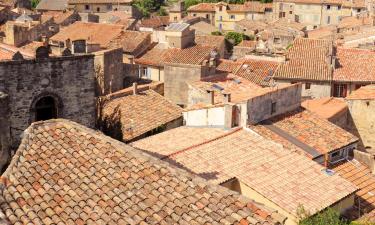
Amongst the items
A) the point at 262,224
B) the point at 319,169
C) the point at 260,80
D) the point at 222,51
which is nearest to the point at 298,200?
the point at 319,169

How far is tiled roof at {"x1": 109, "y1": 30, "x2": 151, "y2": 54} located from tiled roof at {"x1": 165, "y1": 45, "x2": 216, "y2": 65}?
4.59m

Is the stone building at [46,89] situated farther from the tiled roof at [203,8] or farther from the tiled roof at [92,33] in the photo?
the tiled roof at [203,8]

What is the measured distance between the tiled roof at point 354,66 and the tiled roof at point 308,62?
841 millimetres

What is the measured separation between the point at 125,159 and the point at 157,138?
1320 cm

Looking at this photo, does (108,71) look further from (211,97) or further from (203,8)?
(203,8)

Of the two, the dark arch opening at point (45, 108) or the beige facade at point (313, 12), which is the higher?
the beige facade at point (313, 12)

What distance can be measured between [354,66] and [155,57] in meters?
15.1

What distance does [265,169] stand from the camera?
65.3ft

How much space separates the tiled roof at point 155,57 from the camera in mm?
43406

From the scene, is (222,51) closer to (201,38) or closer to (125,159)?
(201,38)

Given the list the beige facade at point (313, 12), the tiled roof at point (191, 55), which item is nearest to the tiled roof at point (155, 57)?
the tiled roof at point (191, 55)

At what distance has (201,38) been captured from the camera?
183ft

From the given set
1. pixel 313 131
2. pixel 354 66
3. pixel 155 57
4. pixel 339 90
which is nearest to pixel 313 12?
pixel 155 57

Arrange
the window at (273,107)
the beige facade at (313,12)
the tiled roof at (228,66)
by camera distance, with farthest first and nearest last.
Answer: the beige facade at (313,12) → the tiled roof at (228,66) → the window at (273,107)
